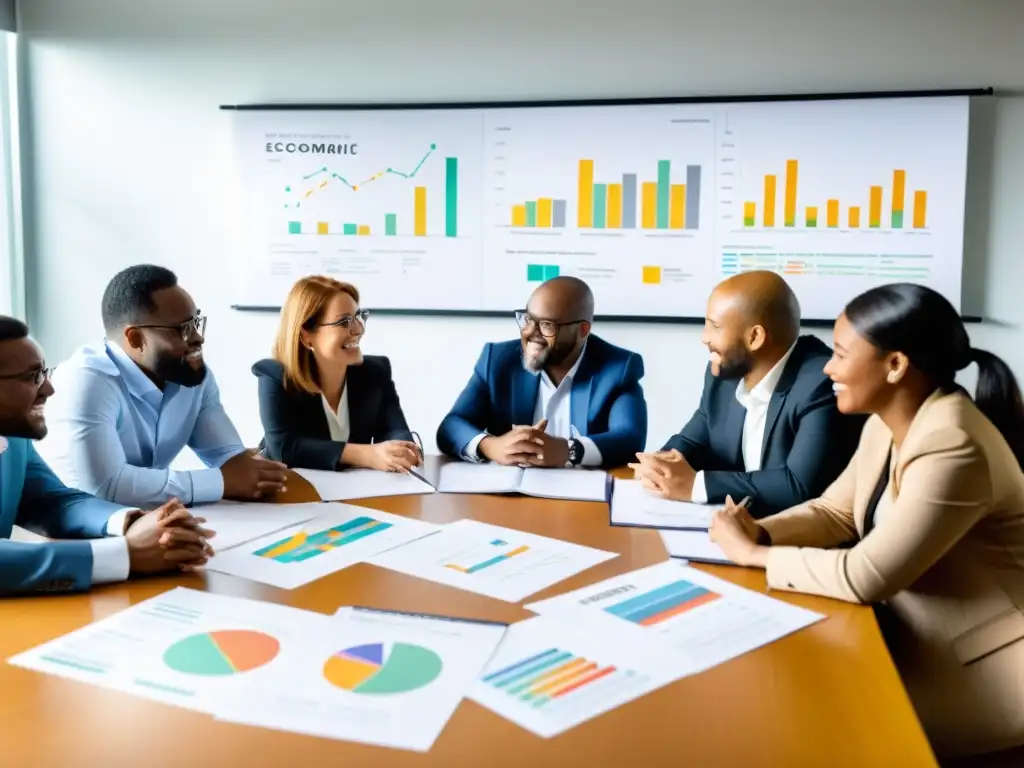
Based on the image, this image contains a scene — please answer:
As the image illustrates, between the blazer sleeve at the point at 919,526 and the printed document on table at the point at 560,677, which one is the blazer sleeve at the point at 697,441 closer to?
the blazer sleeve at the point at 919,526

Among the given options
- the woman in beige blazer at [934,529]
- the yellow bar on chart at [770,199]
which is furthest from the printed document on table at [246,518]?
the yellow bar on chart at [770,199]

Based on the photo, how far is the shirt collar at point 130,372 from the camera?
2.36 metres

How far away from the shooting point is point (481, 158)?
414cm

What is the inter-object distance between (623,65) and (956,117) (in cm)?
134

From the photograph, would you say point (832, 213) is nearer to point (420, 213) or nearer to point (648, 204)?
point (648, 204)

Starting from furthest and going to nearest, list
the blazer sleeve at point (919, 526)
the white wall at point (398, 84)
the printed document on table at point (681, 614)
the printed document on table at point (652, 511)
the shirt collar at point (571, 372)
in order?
the white wall at point (398, 84) < the shirt collar at point (571, 372) < the printed document on table at point (652, 511) < the blazer sleeve at point (919, 526) < the printed document on table at point (681, 614)

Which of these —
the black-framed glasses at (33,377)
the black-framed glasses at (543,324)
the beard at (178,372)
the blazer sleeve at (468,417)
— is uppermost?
the black-framed glasses at (543,324)

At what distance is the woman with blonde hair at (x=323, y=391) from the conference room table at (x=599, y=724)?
1102mm

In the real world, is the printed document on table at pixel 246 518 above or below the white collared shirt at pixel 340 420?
below

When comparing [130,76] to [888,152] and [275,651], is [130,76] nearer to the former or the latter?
[888,152]

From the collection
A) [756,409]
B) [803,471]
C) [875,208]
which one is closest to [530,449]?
[756,409]

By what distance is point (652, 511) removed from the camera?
2180 mm

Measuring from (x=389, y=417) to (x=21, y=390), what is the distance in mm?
1324

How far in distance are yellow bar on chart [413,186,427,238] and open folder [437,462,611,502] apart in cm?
181
